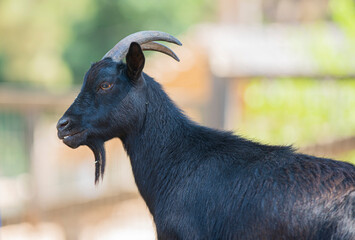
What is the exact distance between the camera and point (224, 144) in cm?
437

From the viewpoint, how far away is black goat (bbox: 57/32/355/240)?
3.67 meters

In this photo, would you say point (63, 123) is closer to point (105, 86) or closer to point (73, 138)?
point (73, 138)

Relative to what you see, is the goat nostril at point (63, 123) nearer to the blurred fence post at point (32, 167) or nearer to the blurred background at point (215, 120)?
the blurred background at point (215, 120)

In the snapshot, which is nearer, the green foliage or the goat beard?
the goat beard

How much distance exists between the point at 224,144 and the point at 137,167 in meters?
0.69

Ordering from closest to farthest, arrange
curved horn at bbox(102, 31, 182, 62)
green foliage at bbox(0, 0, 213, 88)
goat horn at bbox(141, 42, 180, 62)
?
curved horn at bbox(102, 31, 182, 62)
goat horn at bbox(141, 42, 180, 62)
green foliage at bbox(0, 0, 213, 88)

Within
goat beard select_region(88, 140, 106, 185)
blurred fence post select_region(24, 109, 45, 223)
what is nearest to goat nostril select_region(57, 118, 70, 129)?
goat beard select_region(88, 140, 106, 185)

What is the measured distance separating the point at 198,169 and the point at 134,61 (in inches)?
35.2

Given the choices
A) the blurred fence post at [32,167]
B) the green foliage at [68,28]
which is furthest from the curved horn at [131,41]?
the green foliage at [68,28]

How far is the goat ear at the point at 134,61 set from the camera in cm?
419

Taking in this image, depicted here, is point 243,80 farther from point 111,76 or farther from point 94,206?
point 111,76

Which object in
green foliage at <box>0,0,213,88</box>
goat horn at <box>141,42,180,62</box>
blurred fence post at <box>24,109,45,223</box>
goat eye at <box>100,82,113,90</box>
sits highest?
green foliage at <box>0,0,213,88</box>

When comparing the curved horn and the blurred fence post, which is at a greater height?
the curved horn

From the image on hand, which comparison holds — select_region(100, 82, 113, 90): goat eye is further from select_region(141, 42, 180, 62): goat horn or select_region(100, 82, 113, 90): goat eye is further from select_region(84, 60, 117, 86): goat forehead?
select_region(141, 42, 180, 62): goat horn
